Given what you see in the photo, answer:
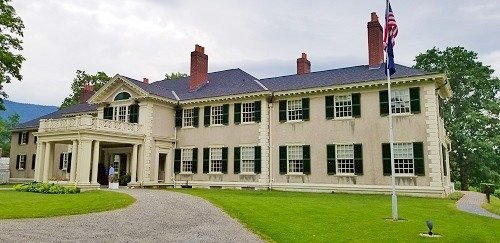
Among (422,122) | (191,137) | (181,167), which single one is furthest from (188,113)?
(422,122)

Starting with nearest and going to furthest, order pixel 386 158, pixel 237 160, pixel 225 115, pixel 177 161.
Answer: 1. pixel 386 158
2. pixel 237 160
3. pixel 225 115
4. pixel 177 161

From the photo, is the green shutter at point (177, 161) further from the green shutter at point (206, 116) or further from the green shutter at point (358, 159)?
the green shutter at point (358, 159)

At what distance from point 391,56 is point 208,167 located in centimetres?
1767

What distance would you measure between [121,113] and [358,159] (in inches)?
704

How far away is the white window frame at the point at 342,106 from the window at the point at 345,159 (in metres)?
1.96

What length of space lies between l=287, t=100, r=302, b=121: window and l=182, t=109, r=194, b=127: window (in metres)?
7.83

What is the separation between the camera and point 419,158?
72.4 ft

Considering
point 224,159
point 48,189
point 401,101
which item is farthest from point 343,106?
point 48,189

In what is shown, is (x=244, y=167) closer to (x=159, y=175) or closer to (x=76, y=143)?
(x=159, y=175)

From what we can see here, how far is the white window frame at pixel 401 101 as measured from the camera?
23.0 meters

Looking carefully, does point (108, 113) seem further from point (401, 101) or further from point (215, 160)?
point (401, 101)

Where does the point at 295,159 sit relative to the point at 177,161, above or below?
above

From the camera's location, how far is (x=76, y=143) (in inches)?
1041

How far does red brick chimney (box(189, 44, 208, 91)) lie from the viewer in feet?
107
